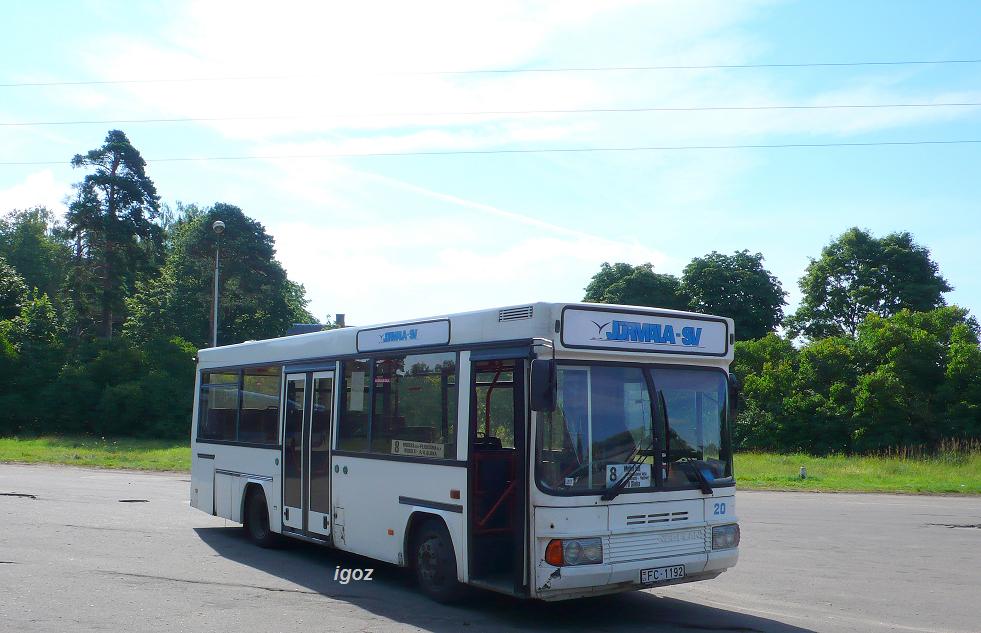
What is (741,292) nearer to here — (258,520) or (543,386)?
(258,520)

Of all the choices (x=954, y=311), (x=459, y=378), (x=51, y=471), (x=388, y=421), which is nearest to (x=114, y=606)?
(x=388, y=421)

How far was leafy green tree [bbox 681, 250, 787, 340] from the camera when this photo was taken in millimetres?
60500

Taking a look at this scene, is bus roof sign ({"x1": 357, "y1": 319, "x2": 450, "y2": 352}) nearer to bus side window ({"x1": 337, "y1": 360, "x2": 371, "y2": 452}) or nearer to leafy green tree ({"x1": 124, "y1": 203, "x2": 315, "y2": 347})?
bus side window ({"x1": 337, "y1": 360, "x2": 371, "y2": 452})

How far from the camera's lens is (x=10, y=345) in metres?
51.0

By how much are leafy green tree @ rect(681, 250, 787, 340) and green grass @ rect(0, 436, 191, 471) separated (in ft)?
115

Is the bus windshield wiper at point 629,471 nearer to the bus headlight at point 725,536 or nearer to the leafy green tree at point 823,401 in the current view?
the bus headlight at point 725,536

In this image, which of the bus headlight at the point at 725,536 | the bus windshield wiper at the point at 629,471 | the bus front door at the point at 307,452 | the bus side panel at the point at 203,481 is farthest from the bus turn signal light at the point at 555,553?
the bus side panel at the point at 203,481

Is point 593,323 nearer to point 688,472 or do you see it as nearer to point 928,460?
point 688,472

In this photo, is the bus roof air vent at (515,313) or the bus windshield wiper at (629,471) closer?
the bus windshield wiper at (629,471)

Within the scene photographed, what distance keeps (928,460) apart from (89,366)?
41999 mm

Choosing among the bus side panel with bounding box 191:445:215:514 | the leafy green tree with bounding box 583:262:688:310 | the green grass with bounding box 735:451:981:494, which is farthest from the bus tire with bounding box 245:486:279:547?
the leafy green tree with bounding box 583:262:688:310

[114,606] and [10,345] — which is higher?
[10,345]

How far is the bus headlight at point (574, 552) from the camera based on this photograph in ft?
24.8

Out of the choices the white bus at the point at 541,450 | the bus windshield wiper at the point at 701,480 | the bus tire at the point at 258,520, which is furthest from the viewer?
the bus tire at the point at 258,520
